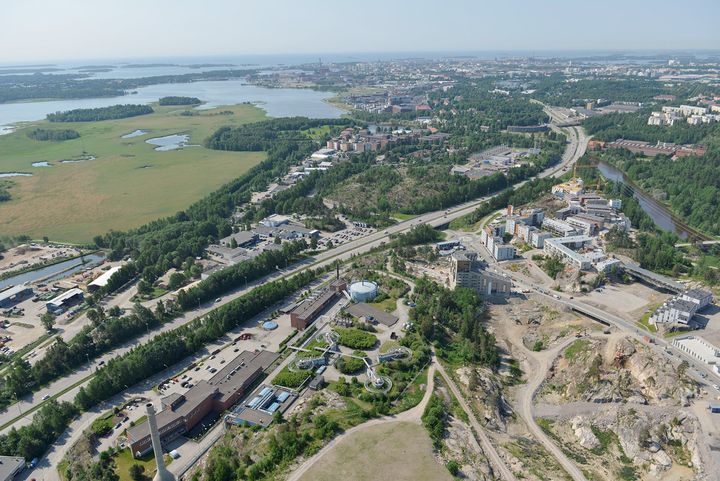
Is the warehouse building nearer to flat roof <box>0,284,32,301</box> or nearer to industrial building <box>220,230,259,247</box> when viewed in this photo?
industrial building <box>220,230,259,247</box>

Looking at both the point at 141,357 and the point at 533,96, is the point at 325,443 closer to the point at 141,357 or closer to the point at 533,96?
the point at 141,357

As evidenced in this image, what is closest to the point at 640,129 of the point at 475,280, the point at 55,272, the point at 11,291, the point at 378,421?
the point at 475,280

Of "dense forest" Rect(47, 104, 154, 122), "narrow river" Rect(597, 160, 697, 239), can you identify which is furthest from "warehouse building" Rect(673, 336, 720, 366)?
"dense forest" Rect(47, 104, 154, 122)

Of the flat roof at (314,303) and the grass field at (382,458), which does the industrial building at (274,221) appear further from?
the grass field at (382,458)

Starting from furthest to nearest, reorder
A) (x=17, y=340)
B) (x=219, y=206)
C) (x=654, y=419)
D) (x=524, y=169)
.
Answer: (x=524, y=169) < (x=219, y=206) < (x=17, y=340) < (x=654, y=419)

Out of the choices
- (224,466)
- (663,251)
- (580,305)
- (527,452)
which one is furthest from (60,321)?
(663,251)

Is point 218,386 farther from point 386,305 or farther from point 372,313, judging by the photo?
point 386,305
